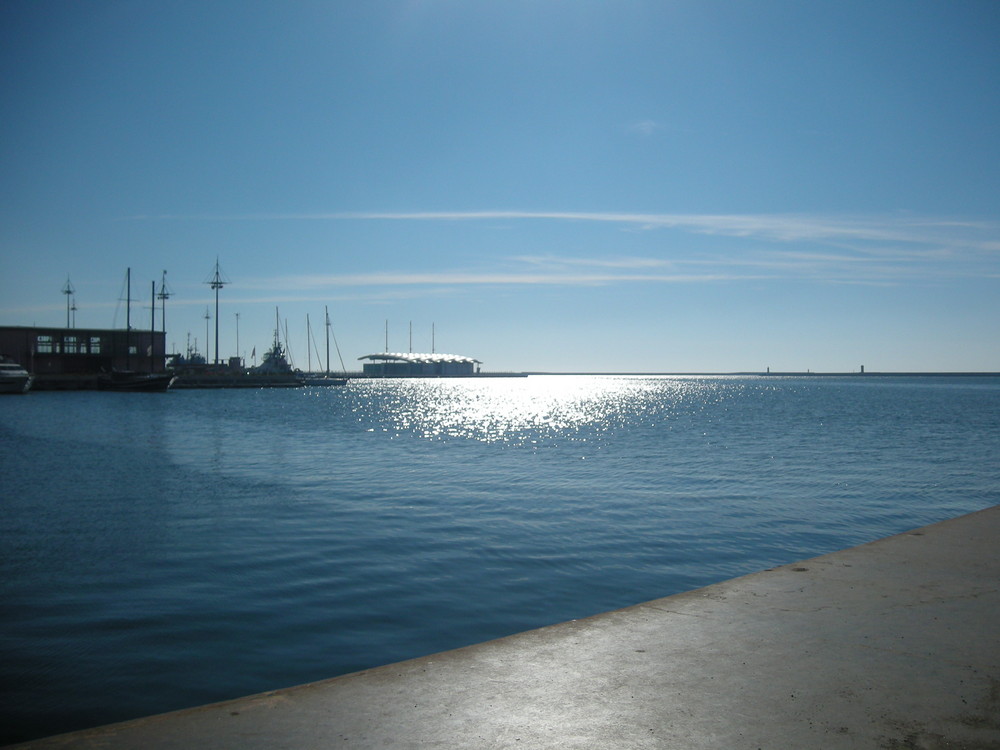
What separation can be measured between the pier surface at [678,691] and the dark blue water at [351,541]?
7.20 feet

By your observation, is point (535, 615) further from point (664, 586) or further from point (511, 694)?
point (511, 694)

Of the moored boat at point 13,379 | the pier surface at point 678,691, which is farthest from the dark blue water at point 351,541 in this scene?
the moored boat at point 13,379

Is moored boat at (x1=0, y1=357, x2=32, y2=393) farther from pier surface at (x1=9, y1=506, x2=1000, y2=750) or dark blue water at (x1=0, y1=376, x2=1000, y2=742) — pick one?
pier surface at (x1=9, y1=506, x2=1000, y2=750)

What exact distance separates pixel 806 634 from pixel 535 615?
12.0 feet

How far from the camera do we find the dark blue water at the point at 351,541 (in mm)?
7430

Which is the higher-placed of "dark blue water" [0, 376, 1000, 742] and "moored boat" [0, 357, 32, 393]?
"moored boat" [0, 357, 32, 393]

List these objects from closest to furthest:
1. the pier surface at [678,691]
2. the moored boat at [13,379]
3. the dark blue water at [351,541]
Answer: the pier surface at [678,691] → the dark blue water at [351,541] → the moored boat at [13,379]

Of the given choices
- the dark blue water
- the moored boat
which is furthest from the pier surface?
the moored boat

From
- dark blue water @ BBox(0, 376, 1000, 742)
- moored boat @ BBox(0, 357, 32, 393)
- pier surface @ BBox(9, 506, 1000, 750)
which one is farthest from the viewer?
moored boat @ BBox(0, 357, 32, 393)

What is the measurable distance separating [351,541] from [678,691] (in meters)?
9.24

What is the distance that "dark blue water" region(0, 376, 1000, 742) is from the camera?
7.43 m

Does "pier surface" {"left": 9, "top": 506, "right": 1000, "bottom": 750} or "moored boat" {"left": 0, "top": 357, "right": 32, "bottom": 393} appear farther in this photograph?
"moored boat" {"left": 0, "top": 357, "right": 32, "bottom": 393}

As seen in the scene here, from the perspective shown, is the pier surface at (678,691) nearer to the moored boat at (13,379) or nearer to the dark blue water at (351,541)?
the dark blue water at (351,541)

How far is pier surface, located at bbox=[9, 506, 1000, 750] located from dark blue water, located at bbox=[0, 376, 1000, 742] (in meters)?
2.19
